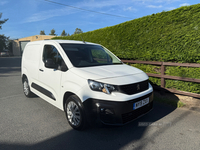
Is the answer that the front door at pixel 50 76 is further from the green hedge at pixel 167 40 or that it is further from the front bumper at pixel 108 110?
the green hedge at pixel 167 40

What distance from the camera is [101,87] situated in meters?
2.77

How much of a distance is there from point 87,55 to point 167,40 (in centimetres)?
304

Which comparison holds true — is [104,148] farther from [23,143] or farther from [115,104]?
[23,143]

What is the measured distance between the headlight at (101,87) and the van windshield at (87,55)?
2.40 feet

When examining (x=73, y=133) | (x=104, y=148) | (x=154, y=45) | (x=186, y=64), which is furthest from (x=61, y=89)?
(x=154, y=45)

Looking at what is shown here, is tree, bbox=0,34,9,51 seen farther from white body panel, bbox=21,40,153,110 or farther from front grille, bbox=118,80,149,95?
front grille, bbox=118,80,149,95

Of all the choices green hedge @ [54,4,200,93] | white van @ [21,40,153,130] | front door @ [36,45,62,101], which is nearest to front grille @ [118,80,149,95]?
white van @ [21,40,153,130]

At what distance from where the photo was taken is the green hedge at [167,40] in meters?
4.52

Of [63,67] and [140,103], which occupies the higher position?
[63,67]

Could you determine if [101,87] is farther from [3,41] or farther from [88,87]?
[3,41]

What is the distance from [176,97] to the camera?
482cm

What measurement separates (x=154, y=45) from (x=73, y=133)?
426 centimetres

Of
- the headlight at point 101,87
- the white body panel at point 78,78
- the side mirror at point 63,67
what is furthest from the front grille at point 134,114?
the side mirror at point 63,67

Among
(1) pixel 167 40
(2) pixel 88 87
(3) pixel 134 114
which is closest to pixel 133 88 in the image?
(3) pixel 134 114
